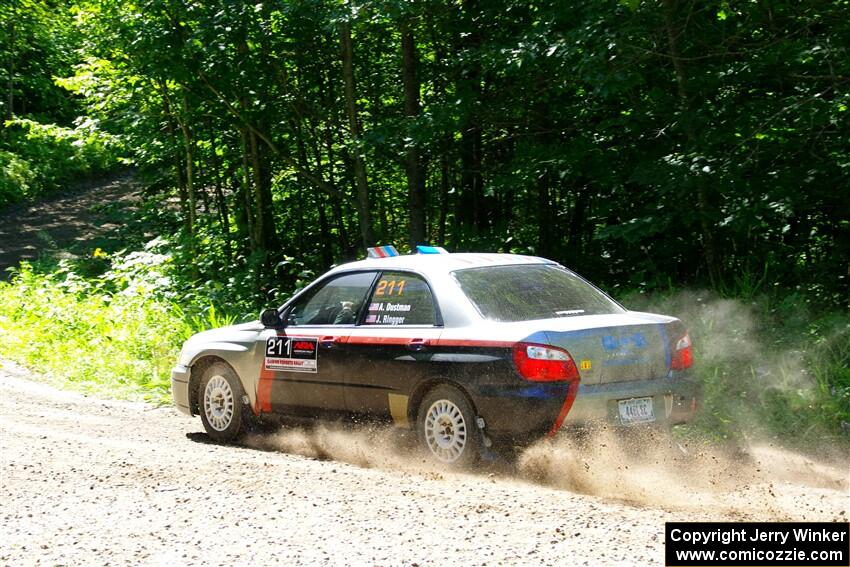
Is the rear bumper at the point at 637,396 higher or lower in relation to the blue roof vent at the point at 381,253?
lower

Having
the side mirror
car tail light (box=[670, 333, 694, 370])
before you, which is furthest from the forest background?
the side mirror

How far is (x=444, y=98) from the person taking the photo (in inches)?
607

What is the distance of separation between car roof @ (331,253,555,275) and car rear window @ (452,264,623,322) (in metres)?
0.08

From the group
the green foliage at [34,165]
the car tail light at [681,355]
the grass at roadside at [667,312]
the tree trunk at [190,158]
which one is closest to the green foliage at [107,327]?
the grass at roadside at [667,312]

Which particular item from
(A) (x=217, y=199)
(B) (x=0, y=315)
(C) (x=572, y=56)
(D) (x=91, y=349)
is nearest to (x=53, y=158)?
(A) (x=217, y=199)

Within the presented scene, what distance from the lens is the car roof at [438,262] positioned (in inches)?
305

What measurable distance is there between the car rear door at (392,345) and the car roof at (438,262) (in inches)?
3.2

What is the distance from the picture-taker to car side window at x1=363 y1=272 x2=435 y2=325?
299 inches

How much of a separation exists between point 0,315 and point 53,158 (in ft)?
62.4

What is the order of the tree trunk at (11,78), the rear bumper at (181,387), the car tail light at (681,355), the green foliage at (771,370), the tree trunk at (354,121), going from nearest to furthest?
the car tail light at (681,355), the green foliage at (771,370), the rear bumper at (181,387), the tree trunk at (354,121), the tree trunk at (11,78)

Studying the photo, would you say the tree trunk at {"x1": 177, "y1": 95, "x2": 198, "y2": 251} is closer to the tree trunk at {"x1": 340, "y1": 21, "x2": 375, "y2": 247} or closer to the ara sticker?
the tree trunk at {"x1": 340, "y1": 21, "x2": 375, "y2": 247}

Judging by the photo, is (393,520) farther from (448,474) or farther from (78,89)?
(78,89)

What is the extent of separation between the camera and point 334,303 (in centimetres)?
841
